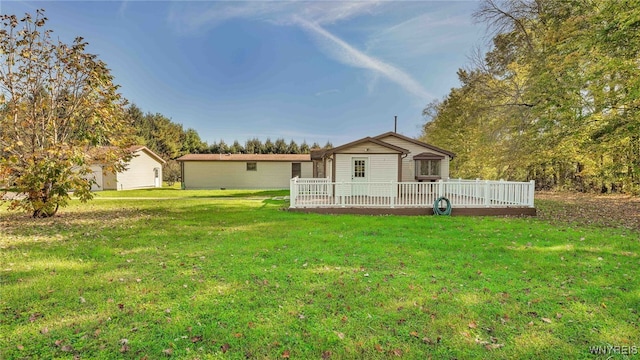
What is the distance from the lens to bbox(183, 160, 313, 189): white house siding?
2716 centimetres

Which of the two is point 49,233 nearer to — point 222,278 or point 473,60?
point 222,278

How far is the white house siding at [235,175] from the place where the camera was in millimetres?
27156

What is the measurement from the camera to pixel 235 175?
2744 cm

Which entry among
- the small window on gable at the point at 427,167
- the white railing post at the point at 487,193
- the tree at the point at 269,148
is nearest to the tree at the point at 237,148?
the tree at the point at 269,148

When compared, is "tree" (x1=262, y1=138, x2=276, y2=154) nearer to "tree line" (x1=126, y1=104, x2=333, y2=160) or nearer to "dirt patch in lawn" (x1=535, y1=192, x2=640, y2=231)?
"tree line" (x1=126, y1=104, x2=333, y2=160)

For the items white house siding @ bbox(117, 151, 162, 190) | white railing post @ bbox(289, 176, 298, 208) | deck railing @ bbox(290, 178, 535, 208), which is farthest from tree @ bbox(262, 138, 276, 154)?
white railing post @ bbox(289, 176, 298, 208)

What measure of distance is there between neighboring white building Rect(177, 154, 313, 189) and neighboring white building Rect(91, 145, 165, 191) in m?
3.28

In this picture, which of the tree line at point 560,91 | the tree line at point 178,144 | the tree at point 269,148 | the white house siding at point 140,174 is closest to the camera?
the tree line at point 560,91

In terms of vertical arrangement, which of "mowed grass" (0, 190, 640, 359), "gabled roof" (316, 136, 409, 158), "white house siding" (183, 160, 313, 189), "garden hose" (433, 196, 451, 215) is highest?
"gabled roof" (316, 136, 409, 158)

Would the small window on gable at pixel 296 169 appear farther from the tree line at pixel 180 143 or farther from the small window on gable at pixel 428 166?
the small window on gable at pixel 428 166

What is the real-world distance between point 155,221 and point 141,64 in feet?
44.7

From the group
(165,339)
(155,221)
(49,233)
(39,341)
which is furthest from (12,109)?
(165,339)

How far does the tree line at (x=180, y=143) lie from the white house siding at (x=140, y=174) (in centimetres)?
Result: 1001

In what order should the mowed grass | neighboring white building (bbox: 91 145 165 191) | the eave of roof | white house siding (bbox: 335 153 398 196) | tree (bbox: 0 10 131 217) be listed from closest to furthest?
1. the mowed grass
2. tree (bbox: 0 10 131 217)
3. the eave of roof
4. white house siding (bbox: 335 153 398 196)
5. neighboring white building (bbox: 91 145 165 191)
